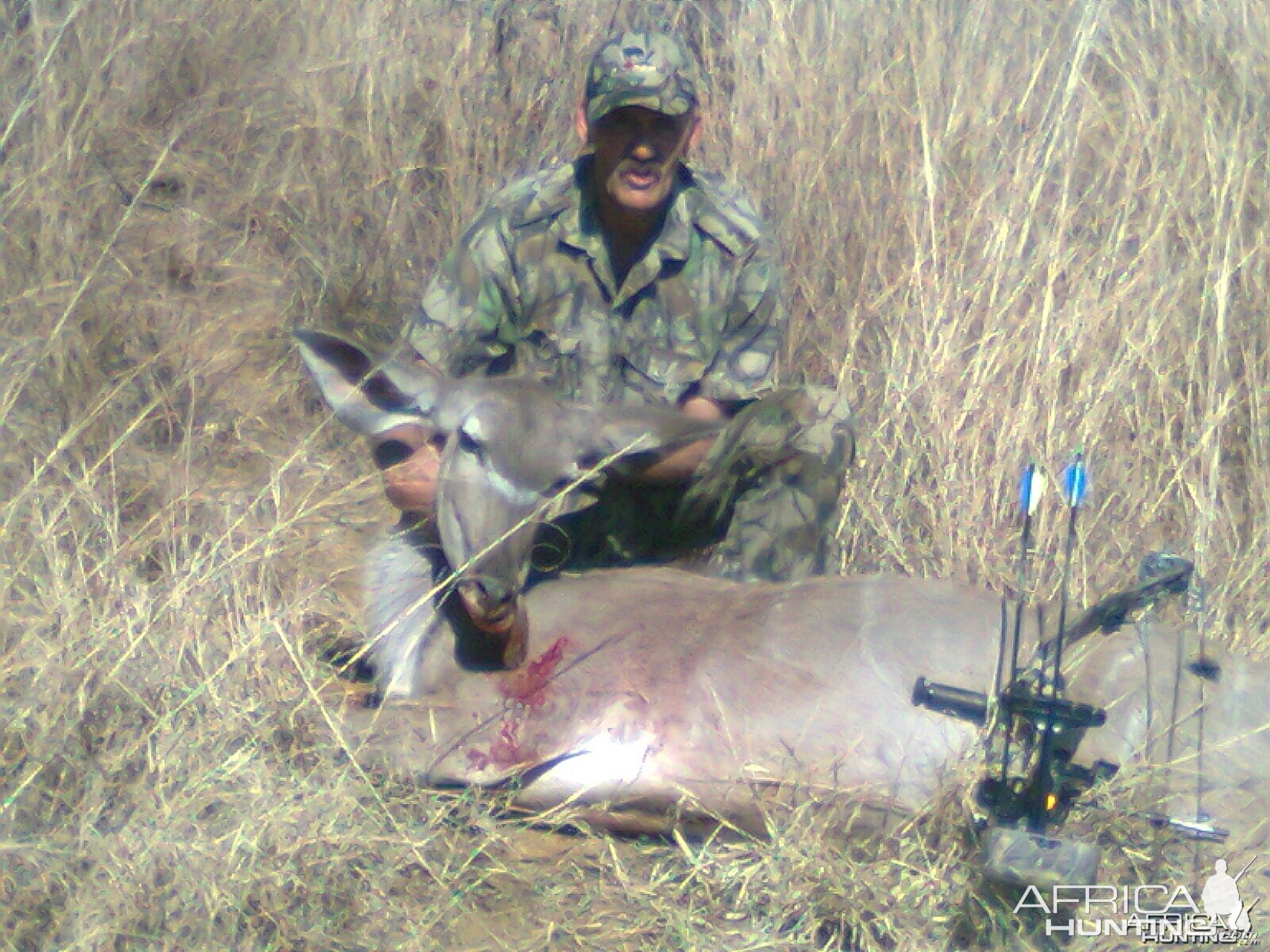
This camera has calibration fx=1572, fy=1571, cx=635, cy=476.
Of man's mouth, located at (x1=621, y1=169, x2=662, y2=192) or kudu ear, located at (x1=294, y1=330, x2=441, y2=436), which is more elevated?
man's mouth, located at (x1=621, y1=169, x2=662, y2=192)

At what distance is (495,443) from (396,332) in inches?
78.8

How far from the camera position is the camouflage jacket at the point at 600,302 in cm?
413

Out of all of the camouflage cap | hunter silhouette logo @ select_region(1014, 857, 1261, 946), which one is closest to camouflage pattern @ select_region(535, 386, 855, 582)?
the camouflage cap

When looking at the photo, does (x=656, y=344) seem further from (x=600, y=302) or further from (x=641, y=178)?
(x=641, y=178)

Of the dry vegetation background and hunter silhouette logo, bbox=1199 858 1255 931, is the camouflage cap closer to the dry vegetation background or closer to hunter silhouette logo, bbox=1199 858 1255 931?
the dry vegetation background

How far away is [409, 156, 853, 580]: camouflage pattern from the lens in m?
3.94

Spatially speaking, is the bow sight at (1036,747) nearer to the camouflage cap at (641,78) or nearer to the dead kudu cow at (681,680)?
the dead kudu cow at (681,680)

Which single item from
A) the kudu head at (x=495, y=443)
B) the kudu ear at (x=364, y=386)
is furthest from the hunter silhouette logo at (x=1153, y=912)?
the kudu ear at (x=364, y=386)

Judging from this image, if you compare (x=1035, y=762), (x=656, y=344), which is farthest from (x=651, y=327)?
(x=1035, y=762)

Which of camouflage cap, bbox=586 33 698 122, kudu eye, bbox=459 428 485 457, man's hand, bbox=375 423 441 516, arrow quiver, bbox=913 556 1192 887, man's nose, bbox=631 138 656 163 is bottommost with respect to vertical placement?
arrow quiver, bbox=913 556 1192 887

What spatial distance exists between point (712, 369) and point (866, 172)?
115cm

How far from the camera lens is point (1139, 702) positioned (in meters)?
3.28

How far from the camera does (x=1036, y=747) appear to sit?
292cm

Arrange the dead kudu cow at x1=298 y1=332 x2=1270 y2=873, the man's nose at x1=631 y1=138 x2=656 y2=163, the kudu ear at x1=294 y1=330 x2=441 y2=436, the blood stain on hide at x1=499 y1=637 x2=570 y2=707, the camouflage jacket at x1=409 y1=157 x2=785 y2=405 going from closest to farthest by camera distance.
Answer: the dead kudu cow at x1=298 y1=332 x2=1270 y2=873, the blood stain on hide at x1=499 y1=637 x2=570 y2=707, the kudu ear at x1=294 y1=330 x2=441 y2=436, the man's nose at x1=631 y1=138 x2=656 y2=163, the camouflage jacket at x1=409 y1=157 x2=785 y2=405
